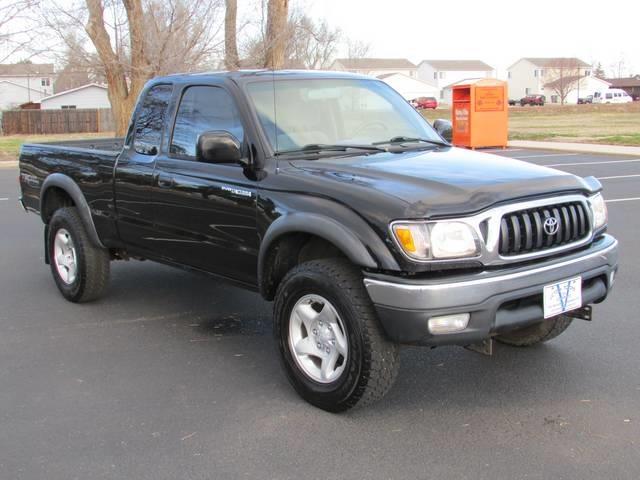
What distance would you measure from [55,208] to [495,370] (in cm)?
428

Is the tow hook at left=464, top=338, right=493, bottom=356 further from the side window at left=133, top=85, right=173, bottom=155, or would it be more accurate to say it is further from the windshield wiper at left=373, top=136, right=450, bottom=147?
the side window at left=133, top=85, right=173, bottom=155

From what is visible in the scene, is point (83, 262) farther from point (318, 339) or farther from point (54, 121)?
point (54, 121)

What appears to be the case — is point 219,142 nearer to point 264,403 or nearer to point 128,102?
point 264,403

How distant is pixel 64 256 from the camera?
6.52 m

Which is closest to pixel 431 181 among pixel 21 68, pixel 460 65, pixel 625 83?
pixel 21 68

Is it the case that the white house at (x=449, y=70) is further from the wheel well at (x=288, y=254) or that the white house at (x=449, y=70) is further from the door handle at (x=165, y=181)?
the wheel well at (x=288, y=254)

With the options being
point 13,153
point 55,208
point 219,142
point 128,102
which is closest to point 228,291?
point 55,208

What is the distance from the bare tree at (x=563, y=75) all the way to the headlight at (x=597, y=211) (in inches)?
4379

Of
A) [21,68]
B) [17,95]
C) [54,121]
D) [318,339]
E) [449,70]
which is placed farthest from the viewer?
[449,70]

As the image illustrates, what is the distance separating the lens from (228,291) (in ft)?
22.1

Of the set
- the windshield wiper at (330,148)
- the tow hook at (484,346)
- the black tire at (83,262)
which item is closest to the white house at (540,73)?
the black tire at (83,262)

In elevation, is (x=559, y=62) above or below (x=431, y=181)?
above

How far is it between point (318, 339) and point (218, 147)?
4.24 ft

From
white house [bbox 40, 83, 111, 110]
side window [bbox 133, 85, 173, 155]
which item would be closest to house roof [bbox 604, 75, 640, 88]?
white house [bbox 40, 83, 111, 110]
